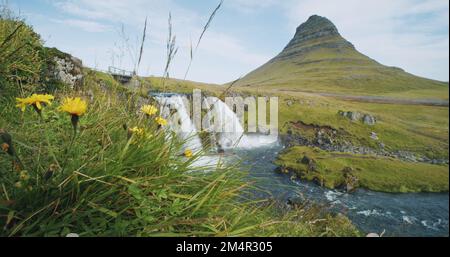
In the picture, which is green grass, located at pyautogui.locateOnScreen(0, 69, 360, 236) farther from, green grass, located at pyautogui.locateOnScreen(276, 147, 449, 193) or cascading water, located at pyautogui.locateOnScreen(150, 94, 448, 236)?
green grass, located at pyautogui.locateOnScreen(276, 147, 449, 193)

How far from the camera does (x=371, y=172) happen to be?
38.2m

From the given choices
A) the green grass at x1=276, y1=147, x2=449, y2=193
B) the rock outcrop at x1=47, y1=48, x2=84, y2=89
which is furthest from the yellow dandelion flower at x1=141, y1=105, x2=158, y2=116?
the green grass at x1=276, y1=147, x2=449, y2=193

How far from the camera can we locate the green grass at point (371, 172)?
33.6 metres

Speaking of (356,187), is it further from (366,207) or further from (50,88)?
(50,88)

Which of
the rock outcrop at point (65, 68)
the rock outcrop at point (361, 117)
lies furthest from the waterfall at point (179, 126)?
the rock outcrop at point (361, 117)

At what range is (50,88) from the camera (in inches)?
252

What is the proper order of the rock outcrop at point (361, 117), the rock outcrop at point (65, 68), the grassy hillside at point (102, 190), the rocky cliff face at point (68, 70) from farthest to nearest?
the rock outcrop at point (361, 117) < the rocky cliff face at point (68, 70) < the rock outcrop at point (65, 68) < the grassy hillside at point (102, 190)

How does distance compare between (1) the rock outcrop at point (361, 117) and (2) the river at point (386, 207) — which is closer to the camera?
(2) the river at point (386, 207)

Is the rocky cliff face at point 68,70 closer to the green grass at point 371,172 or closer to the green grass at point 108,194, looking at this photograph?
the green grass at point 108,194

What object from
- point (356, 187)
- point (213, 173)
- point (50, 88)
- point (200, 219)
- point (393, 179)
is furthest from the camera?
point (393, 179)

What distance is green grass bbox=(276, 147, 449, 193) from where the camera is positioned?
33.6m

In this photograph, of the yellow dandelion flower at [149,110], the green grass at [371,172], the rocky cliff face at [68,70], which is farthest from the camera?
the green grass at [371,172]
